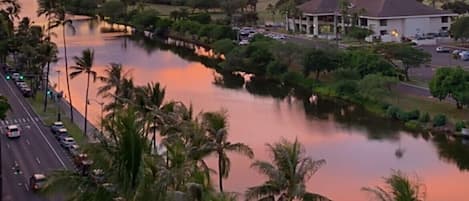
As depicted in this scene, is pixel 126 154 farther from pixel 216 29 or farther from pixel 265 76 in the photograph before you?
pixel 216 29

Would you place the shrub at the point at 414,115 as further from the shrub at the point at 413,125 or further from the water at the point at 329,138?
the water at the point at 329,138

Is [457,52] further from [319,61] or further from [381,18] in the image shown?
[319,61]

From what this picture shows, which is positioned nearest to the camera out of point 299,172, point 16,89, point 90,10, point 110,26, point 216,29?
point 299,172

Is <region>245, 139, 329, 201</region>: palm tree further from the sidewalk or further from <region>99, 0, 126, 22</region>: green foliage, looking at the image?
<region>99, 0, 126, 22</region>: green foliage

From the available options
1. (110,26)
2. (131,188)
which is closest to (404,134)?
(131,188)

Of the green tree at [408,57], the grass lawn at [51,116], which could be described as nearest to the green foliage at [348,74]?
the green tree at [408,57]
